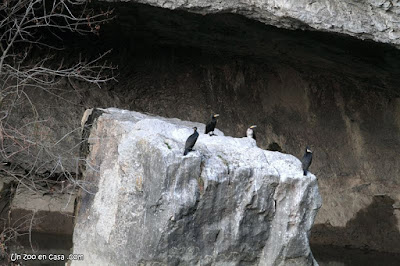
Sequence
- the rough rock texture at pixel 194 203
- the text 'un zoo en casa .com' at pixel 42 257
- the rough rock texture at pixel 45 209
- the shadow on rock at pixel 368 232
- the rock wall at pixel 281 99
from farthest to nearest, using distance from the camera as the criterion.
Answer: the shadow on rock at pixel 368 232, the rock wall at pixel 281 99, the rough rock texture at pixel 45 209, the text 'un zoo en casa .com' at pixel 42 257, the rough rock texture at pixel 194 203

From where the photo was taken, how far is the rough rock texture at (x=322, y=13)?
8945 mm

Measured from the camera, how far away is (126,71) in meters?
12.4

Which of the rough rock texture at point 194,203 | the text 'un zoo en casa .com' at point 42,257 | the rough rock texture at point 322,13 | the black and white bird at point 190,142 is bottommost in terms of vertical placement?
the text 'un zoo en casa .com' at point 42,257

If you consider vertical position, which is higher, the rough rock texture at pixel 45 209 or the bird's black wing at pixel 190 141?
the bird's black wing at pixel 190 141

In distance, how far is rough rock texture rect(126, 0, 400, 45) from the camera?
29.3ft

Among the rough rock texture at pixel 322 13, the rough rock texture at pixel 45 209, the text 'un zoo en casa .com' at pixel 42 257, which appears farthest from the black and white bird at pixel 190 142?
the rough rock texture at pixel 45 209

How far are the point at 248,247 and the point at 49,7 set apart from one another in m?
4.94

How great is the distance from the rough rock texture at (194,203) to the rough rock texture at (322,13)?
6.31 ft

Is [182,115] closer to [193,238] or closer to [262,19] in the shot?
[262,19]

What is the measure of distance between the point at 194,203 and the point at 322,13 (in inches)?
138

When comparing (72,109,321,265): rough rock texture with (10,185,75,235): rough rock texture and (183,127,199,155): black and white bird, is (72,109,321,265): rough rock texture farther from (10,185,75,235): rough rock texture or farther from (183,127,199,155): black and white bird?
(10,185,75,235): rough rock texture

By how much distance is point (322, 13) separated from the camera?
9125 mm

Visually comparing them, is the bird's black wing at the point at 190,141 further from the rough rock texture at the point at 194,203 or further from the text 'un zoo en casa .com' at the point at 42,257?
the text 'un zoo en casa .com' at the point at 42,257

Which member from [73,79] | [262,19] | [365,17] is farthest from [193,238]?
[73,79]
